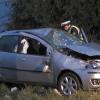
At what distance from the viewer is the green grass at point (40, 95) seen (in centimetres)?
1022

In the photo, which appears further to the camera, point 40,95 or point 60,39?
point 60,39

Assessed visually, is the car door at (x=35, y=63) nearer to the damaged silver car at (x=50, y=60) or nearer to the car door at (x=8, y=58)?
the damaged silver car at (x=50, y=60)

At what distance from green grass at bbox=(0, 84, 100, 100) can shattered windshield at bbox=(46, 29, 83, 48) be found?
3.71 ft

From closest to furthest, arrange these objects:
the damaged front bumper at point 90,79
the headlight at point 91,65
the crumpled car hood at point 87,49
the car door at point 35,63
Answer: the damaged front bumper at point 90,79 < the headlight at point 91,65 < the crumpled car hood at point 87,49 < the car door at point 35,63

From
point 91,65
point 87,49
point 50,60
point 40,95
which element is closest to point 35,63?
point 50,60

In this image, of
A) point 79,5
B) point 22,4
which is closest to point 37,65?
point 79,5

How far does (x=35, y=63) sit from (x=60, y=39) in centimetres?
93

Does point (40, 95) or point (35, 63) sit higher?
point (35, 63)

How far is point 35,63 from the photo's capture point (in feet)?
37.8

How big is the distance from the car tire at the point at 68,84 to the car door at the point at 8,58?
138cm

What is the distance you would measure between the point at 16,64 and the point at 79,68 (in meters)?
1.75

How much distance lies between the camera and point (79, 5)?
1784 cm

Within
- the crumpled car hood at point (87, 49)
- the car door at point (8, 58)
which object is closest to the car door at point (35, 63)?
the car door at point (8, 58)

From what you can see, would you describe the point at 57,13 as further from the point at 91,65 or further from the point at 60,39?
the point at 91,65
